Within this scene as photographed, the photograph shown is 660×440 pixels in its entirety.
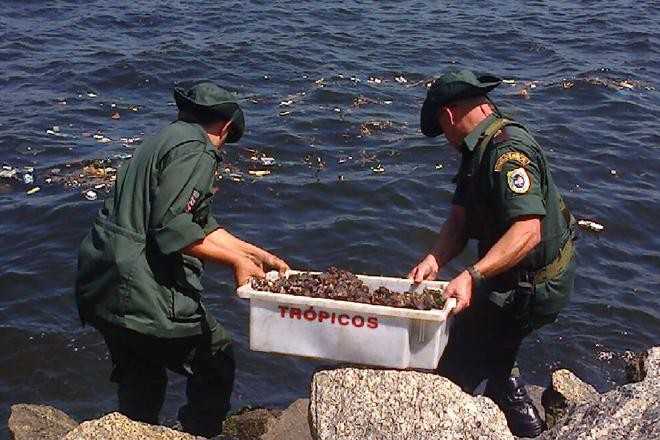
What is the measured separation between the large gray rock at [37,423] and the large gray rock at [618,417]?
336 cm

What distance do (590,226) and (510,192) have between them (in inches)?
238

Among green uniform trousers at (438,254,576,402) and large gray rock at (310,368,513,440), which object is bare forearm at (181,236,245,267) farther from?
green uniform trousers at (438,254,576,402)

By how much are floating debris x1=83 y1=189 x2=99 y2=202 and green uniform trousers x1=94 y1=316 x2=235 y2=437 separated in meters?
5.41

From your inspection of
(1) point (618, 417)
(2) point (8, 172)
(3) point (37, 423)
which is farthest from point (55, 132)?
(1) point (618, 417)

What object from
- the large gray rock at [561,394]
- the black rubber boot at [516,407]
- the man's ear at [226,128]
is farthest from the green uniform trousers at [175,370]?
the large gray rock at [561,394]

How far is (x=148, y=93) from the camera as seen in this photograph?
49.5 feet

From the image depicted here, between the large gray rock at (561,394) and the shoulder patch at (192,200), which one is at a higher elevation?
the shoulder patch at (192,200)

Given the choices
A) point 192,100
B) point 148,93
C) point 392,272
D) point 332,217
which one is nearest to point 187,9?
point 148,93

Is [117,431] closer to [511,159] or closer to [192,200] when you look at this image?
[192,200]

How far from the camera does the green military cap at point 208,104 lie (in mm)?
5551

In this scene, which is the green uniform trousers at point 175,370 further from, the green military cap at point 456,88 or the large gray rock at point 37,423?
the green military cap at point 456,88

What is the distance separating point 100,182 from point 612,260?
654cm

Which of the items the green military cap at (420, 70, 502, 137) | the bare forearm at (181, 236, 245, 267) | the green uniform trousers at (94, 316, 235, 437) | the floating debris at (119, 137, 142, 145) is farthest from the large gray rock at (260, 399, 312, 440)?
the floating debris at (119, 137, 142, 145)

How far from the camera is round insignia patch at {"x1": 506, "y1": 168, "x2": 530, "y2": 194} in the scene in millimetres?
5254
